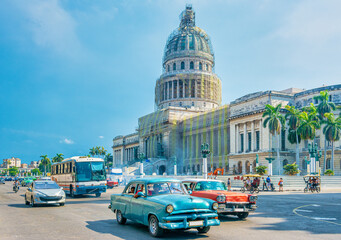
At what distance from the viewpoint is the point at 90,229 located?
479 inches

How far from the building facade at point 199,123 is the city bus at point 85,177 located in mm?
35195

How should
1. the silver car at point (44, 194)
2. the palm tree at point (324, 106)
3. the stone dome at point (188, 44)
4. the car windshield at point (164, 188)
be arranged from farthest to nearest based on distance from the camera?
the stone dome at point (188, 44)
the palm tree at point (324, 106)
the silver car at point (44, 194)
the car windshield at point (164, 188)

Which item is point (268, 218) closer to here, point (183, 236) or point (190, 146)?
point (183, 236)

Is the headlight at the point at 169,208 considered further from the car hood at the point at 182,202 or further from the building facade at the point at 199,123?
the building facade at the point at 199,123

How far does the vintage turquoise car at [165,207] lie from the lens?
10.3 metres

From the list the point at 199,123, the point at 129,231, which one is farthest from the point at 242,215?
the point at 199,123

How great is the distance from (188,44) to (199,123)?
33.1 meters

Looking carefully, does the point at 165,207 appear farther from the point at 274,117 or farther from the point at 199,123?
the point at 199,123

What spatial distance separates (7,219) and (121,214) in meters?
5.04

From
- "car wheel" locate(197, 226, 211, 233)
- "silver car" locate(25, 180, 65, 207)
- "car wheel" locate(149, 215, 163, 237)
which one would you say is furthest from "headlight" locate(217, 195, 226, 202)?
"silver car" locate(25, 180, 65, 207)

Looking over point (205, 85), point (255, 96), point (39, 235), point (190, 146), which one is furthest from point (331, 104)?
point (39, 235)

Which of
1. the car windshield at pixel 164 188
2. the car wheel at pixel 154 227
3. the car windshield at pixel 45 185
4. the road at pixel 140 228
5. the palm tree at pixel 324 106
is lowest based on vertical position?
the road at pixel 140 228

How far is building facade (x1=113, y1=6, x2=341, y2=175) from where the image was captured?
68188mm

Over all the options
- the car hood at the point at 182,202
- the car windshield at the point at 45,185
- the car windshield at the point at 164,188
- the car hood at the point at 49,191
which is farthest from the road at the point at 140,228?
the car windshield at the point at 45,185
